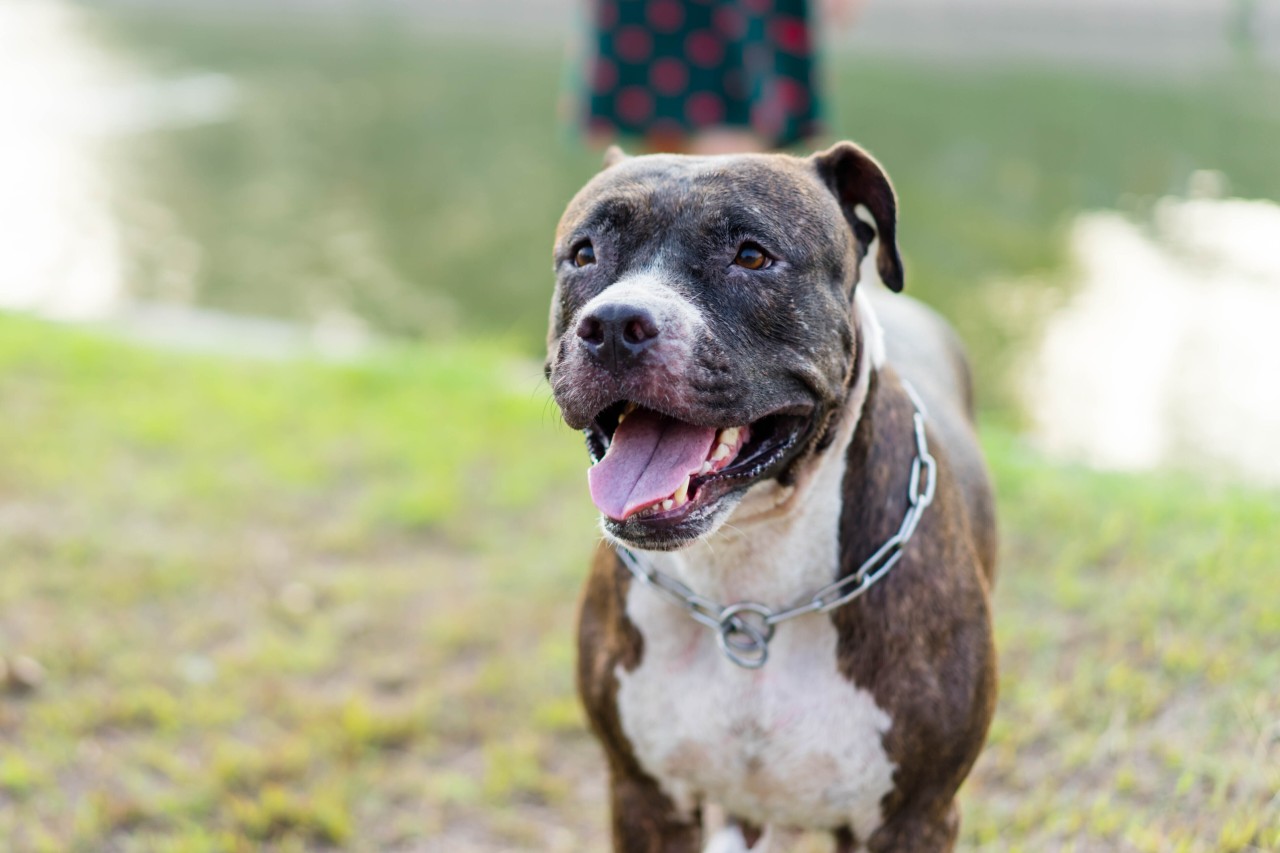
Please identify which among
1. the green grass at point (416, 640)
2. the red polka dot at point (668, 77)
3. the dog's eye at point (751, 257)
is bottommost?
the green grass at point (416, 640)

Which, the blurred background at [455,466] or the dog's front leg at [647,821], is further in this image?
Answer: the blurred background at [455,466]

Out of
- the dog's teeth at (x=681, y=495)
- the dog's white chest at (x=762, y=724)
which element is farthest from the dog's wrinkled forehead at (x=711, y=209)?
the dog's white chest at (x=762, y=724)

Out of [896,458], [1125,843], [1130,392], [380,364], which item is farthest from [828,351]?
[1130,392]

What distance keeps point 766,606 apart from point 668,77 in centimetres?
250

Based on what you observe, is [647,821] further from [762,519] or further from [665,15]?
[665,15]

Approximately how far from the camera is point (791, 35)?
4.08 metres

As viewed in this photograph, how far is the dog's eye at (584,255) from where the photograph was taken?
2166mm

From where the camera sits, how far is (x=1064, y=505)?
A: 400 cm

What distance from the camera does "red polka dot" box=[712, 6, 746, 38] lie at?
4.06 meters

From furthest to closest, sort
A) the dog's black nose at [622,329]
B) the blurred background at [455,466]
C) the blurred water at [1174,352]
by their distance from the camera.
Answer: the blurred water at [1174,352], the blurred background at [455,466], the dog's black nose at [622,329]

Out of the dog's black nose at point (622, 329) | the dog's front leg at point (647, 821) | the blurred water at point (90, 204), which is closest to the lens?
the dog's black nose at point (622, 329)

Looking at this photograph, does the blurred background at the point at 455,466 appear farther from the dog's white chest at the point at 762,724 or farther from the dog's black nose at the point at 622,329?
the dog's black nose at the point at 622,329

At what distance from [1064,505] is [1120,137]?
7248 mm

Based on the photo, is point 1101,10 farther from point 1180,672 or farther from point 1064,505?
point 1180,672
